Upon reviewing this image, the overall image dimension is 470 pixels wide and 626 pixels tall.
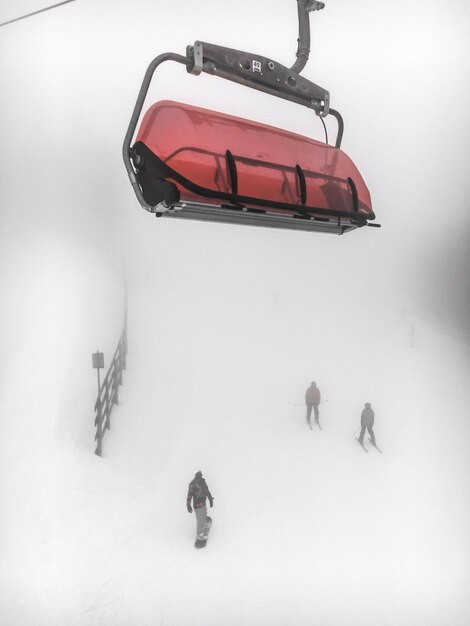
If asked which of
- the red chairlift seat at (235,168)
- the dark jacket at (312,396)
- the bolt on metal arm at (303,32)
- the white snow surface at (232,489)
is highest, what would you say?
the bolt on metal arm at (303,32)

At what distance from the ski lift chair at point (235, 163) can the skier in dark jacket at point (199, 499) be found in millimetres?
3369

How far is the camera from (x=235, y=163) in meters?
1.62

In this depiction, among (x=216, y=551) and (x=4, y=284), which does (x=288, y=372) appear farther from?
(x=4, y=284)

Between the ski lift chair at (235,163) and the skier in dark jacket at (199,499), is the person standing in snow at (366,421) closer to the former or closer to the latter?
the skier in dark jacket at (199,499)

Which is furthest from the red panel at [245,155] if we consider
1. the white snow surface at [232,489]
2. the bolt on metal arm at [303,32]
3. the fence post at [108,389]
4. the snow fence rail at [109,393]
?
the snow fence rail at [109,393]

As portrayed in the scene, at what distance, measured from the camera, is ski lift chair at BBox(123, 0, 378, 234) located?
60.3 inches

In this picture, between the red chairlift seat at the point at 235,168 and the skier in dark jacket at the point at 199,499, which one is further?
the skier in dark jacket at the point at 199,499

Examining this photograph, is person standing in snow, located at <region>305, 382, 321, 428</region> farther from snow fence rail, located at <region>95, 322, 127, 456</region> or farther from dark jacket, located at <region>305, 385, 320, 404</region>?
snow fence rail, located at <region>95, 322, 127, 456</region>

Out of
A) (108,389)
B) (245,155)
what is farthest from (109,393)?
(245,155)

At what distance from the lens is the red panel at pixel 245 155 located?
155cm

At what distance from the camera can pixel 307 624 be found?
12.7 feet

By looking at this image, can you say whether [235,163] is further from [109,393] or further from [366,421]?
[366,421]

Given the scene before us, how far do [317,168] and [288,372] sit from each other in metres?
7.25

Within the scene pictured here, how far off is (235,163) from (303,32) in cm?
108
